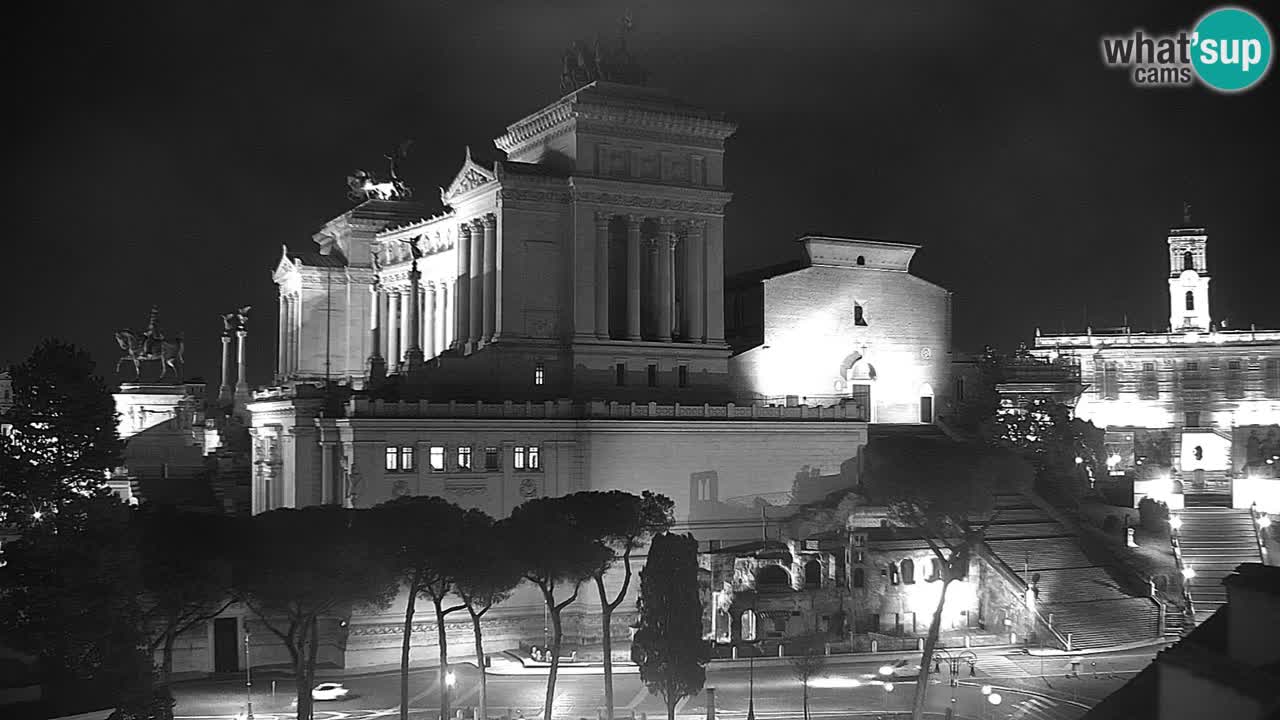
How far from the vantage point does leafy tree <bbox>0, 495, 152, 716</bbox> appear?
143ft

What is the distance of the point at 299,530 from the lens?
170 feet

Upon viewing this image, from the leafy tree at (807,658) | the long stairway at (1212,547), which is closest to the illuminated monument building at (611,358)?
the leafy tree at (807,658)

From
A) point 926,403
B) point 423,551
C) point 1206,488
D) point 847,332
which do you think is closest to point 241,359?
point 847,332

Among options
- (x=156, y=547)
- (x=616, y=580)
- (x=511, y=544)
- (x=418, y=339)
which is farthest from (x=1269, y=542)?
(x=156, y=547)

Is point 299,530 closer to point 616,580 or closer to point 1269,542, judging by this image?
point 616,580

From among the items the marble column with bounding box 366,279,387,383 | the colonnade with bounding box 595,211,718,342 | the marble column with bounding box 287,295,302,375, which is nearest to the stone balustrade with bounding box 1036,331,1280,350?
the colonnade with bounding box 595,211,718,342

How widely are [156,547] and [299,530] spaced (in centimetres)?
549

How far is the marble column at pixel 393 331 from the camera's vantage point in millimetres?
97375

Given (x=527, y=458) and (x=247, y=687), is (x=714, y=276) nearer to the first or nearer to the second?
(x=527, y=458)

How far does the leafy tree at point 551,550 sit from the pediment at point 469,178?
28007mm

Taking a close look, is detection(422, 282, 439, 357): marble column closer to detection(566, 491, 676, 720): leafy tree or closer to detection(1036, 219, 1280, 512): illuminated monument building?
detection(566, 491, 676, 720): leafy tree

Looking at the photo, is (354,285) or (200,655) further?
(354,285)

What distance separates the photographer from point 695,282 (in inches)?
3204

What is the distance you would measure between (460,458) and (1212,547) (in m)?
46.0
